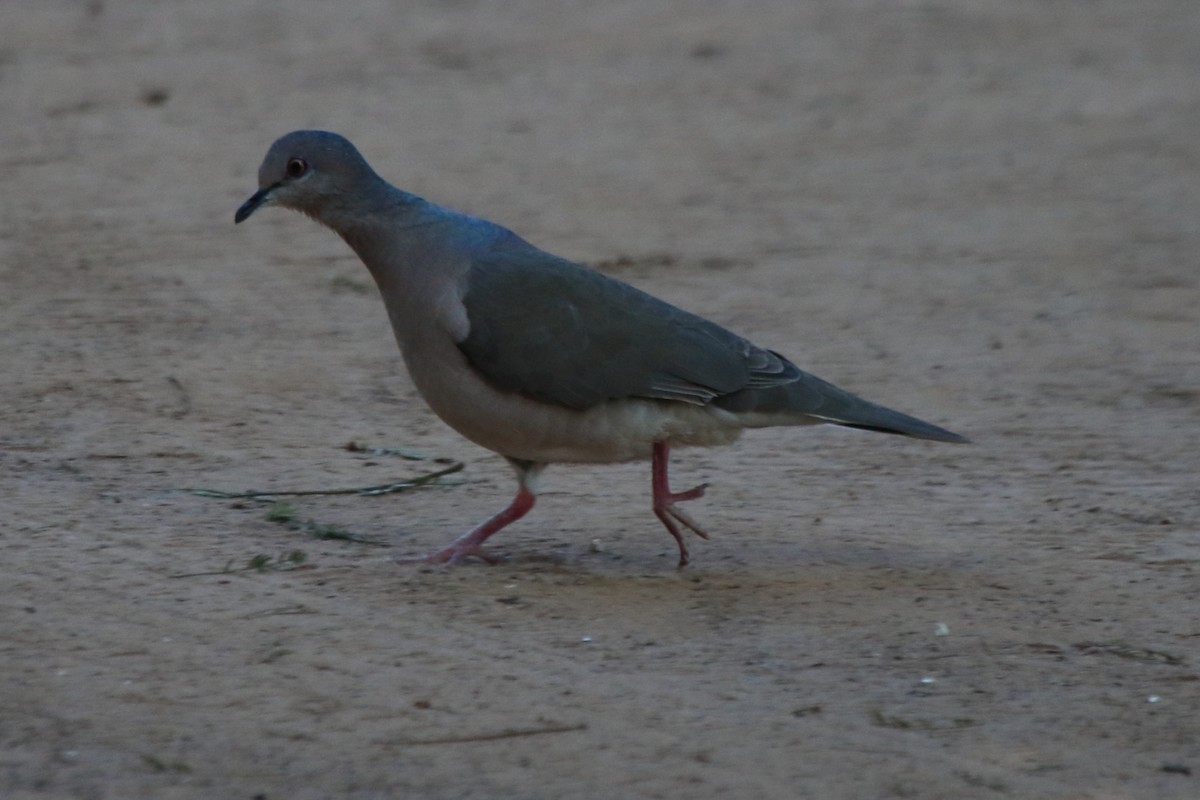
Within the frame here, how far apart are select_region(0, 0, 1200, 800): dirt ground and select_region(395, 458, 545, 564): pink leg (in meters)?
0.06

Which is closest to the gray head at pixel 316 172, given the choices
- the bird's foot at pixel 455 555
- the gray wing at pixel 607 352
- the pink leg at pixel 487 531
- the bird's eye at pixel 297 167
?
the bird's eye at pixel 297 167

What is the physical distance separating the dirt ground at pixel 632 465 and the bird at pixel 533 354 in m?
0.35

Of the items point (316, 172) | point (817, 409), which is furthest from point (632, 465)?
point (316, 172)

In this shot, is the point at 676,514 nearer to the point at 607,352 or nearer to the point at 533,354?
the point at 607,352

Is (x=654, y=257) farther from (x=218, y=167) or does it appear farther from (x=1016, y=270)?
(x=218, y=167)

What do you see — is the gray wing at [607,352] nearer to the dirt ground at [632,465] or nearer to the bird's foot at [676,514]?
the bird's foot at [676,514]

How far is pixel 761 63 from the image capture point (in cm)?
1205

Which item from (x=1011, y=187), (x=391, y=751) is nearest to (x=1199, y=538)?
(x=391, y=751)

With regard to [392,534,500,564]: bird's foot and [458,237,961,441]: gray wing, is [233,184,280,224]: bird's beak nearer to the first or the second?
[458,237,961,441]: gray wing

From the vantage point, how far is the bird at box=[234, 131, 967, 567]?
4930 mm

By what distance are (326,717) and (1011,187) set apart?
23.2 feet

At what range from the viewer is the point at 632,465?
6574 millimetres

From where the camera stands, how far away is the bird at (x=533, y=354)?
493 centimetres

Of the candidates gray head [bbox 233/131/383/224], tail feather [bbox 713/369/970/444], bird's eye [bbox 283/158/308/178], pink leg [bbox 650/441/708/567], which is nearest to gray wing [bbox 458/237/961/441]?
tail feather [bbox 713/369/970/444]
